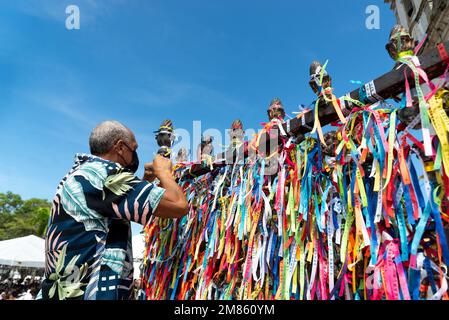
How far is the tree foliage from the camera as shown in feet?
107

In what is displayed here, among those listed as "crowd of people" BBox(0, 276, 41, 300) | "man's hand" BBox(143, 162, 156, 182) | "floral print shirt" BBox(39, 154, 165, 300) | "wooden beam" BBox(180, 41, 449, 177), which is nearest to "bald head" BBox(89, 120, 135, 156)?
"floral print shirt" BBox(39, 154, 165, 300)

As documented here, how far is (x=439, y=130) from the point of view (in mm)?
977

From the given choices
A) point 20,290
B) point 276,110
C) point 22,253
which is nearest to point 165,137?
point 276,110

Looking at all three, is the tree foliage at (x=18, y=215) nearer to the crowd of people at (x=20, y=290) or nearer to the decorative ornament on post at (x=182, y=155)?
the crowd of people at (x=20, y=290)

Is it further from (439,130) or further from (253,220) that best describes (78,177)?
(439,130)

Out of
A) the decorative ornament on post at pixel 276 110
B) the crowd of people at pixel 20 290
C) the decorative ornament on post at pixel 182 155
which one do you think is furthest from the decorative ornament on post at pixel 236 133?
the crowd of people at pixel 20 290

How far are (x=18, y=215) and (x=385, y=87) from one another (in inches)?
1727

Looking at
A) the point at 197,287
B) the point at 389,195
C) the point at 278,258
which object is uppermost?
the point at 389,195

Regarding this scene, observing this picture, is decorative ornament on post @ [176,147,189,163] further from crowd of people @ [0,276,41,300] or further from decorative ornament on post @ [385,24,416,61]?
crowd of people @ [0,276,41,300]

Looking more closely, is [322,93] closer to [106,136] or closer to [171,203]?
[171,203]

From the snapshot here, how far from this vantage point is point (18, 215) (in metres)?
36.1
